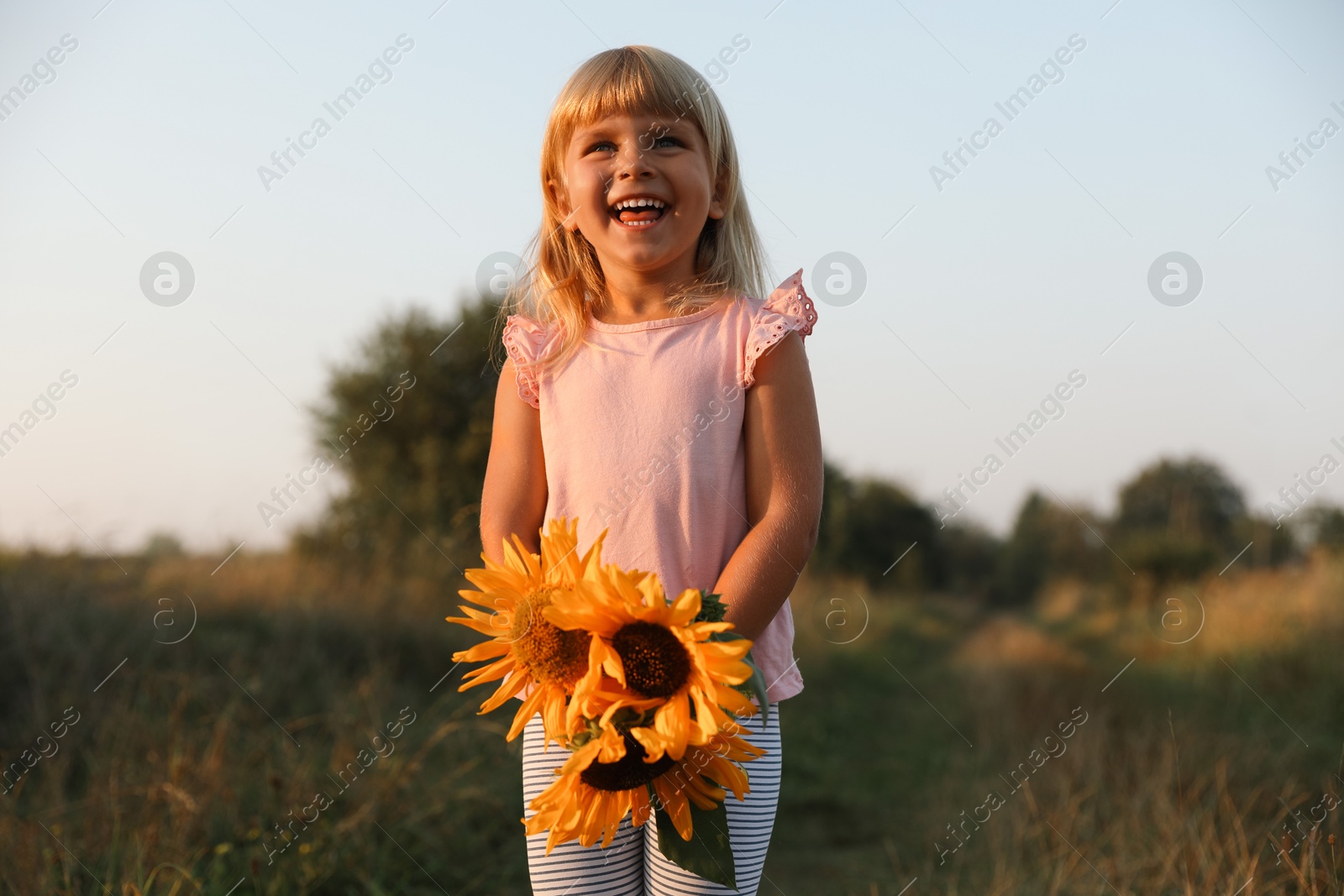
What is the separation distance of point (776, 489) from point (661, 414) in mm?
283

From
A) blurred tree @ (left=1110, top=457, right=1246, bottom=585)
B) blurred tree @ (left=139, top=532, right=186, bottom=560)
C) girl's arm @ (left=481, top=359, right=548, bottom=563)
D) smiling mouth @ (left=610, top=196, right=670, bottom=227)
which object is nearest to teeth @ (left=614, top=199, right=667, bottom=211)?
smiling mouth @ (left=610, top=196, right=670, bottom=227)

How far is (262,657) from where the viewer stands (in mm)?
5906

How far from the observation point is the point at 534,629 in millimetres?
1712

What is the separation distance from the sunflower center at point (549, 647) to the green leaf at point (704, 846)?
0.25m

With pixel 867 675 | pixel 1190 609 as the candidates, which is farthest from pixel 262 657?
pixel 1190 609

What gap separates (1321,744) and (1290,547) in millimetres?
10160

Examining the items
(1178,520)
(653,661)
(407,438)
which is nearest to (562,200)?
(653,661)

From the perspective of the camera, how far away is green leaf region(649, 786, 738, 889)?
168 centimetres

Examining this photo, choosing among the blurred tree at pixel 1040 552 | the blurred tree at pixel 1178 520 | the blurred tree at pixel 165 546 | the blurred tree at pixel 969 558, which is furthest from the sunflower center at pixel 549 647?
the blurred tree at pixel 1040 552

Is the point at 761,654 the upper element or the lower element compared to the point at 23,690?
upper

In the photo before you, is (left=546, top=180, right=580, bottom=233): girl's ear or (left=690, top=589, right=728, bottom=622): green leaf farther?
(left=546, top=180, right=580, bottom=233): girl's ear

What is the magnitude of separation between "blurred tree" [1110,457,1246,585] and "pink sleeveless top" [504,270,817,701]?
68.0 ft

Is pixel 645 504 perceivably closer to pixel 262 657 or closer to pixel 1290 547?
pixel 262 657

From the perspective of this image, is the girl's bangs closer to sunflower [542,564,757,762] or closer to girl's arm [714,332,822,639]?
girl's arm [714,332,822,639]
